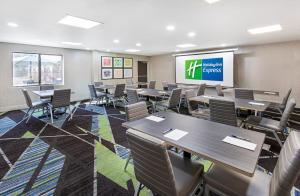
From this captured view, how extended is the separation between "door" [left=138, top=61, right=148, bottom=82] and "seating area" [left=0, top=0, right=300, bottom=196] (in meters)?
4.09

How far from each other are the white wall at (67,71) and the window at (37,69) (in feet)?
0.67

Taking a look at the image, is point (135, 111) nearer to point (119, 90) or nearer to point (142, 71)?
point (119, 90)

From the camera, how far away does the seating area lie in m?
1.30

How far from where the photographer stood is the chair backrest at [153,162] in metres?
1.09

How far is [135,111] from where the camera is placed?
2357mm

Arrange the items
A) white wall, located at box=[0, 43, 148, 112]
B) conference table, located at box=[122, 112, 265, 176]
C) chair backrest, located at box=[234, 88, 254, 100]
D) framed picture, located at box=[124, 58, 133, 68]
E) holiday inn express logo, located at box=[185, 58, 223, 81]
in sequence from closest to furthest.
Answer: conference table, located at box=[122, 112, 265, 176] < chair backrest, located at box=[234, 88, 254, 100] < white wall, located at box=[0, 43, 148, 112] < holiday inn express logo, located at box=[185, 58, 223, 81] < framed picture, located at box=[124, 58, 133, 68]

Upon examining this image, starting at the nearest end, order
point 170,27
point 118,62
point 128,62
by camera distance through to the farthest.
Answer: point 170,27, point 118,62, point 128,62

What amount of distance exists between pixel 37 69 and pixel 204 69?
23.8 ft

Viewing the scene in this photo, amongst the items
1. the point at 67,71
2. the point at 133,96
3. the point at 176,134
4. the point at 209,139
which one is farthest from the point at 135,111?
the point at 67,71

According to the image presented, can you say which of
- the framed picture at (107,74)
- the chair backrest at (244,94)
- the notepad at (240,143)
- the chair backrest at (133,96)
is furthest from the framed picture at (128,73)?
the notepad at (240,143)

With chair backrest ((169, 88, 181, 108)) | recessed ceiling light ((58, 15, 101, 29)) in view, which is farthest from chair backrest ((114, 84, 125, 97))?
recessed ceiling light ((58, 15, 101, 29))

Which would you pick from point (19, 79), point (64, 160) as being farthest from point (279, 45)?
point (19, 79)

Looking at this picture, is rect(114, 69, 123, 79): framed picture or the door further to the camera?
the door

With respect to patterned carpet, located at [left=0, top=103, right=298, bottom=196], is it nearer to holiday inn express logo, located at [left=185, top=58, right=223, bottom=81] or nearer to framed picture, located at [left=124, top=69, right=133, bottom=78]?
holiday inn express logo, located at [left=185, top=58, right=223, bottom=81]
